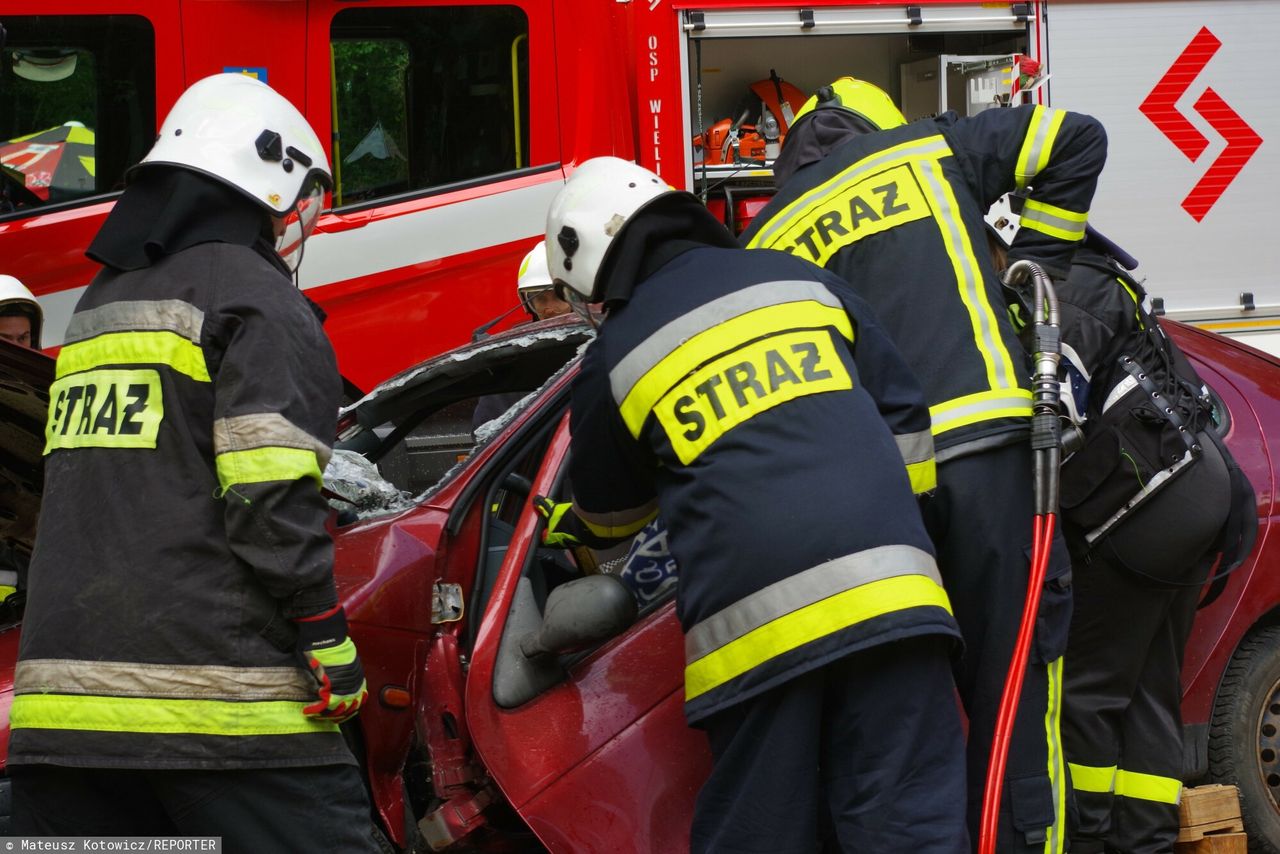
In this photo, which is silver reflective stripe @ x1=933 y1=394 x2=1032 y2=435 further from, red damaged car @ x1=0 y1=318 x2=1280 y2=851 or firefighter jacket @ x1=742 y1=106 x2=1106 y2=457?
red damaged car @ x1=0 y1=318 x2=1280 y2=851

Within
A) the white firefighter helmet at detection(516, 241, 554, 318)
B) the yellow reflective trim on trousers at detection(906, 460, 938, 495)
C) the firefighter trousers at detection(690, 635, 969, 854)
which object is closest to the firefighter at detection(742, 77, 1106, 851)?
the yellow reflective trim on trousers at detection(906, 460, 938, 495)

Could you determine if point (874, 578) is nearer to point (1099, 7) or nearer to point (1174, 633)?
point (1174, 633)

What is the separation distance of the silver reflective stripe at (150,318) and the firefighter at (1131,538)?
1803 mm

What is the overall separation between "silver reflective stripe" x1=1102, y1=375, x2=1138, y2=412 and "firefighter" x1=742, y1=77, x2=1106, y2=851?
30 centimetres

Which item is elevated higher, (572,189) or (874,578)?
(572,189)

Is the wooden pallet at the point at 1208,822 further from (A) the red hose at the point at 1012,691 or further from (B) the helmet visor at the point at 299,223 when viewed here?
(B) the helmet visor at the point at 299,223

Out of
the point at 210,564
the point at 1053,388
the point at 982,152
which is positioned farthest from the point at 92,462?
the point at 982,152

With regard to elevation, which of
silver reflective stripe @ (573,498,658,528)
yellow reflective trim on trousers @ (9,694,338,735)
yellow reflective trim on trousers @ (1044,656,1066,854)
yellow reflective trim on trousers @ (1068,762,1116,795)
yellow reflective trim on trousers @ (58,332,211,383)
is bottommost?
yellow reflective trim on trousers @ (1068,762,1116,795)

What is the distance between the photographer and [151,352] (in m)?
2.43

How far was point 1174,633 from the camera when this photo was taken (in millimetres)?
3459

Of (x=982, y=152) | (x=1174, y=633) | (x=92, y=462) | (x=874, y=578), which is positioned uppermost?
(x=982, y=152)

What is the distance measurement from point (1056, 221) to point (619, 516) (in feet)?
4.31

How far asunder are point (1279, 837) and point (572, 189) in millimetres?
2515

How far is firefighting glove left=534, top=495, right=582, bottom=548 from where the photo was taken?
297 centimetres
